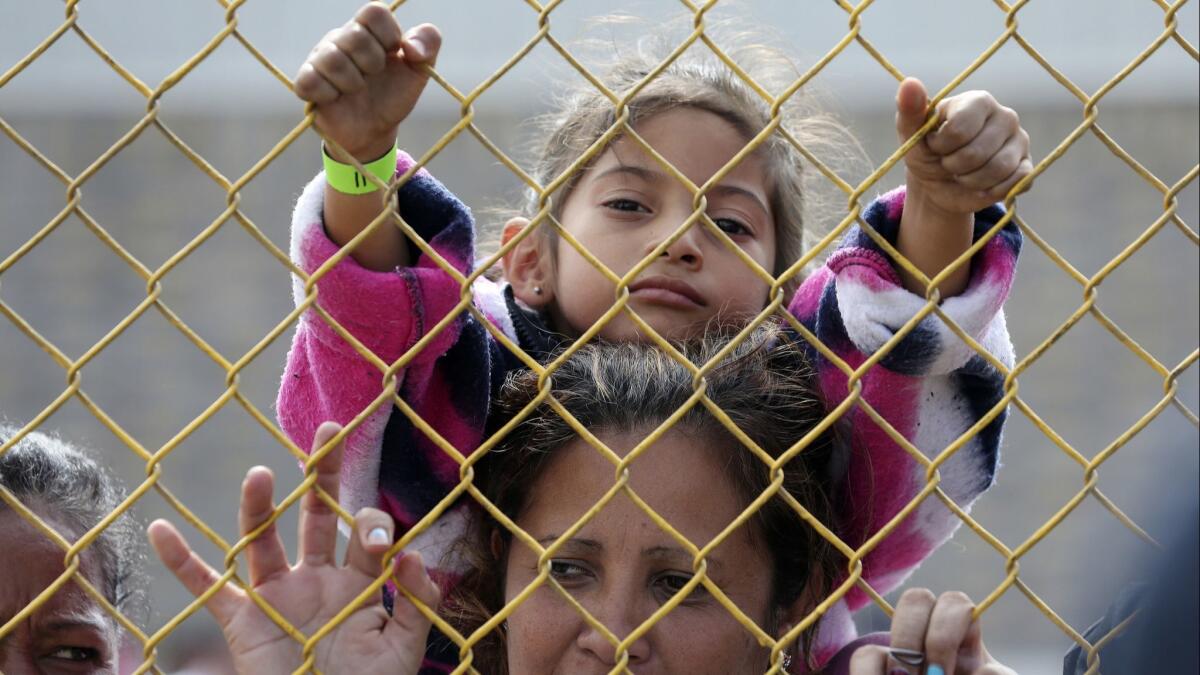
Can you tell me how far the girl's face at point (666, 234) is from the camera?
2549 millimetres

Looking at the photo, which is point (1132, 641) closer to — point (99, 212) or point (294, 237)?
point (294, 237)

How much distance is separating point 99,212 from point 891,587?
708 centimetres

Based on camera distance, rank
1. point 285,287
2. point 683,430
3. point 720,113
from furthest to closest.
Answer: point 285,287 → point 720,113 → point 683,430

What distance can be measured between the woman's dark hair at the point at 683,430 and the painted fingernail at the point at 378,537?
0.51 metres

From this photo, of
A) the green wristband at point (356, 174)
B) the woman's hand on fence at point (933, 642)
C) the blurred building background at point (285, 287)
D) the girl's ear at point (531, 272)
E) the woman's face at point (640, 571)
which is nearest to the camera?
the woman's hand on fence at point (933, 642)

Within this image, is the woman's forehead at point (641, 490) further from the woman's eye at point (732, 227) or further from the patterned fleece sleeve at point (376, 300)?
the woman's eye at point (732, 227)

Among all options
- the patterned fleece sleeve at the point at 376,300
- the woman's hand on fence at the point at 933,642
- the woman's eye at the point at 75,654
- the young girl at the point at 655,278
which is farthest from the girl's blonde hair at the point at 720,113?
the woman's eye at the point at 75,654

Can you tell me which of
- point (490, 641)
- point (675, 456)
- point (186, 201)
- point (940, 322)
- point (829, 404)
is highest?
point (940, 322)

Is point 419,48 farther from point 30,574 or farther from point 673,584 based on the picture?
point 30,574

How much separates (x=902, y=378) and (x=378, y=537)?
84 cm

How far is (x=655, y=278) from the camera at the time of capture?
2.54m

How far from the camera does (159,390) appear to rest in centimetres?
863

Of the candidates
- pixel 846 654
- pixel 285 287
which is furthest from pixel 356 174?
pixel 285 287

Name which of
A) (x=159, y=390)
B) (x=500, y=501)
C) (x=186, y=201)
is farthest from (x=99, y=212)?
(x=500, y=501)
